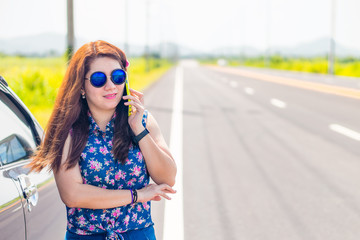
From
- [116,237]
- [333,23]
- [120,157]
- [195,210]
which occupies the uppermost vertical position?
[333,23]

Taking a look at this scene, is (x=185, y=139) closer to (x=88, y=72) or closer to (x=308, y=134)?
(x=308, y=134)

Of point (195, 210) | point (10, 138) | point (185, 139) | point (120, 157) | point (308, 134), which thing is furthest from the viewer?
point (308, 134)

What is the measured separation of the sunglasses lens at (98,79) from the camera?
240 cm

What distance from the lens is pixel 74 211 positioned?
97.3 inches

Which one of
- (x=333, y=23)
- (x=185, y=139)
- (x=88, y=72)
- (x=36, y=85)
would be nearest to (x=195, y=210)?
(x=88, y=72)

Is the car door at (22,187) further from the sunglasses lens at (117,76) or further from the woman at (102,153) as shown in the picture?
the sunglasses lens at (117,76)

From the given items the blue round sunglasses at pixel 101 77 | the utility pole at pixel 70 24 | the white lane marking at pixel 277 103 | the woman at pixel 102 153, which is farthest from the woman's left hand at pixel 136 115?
the white lane marking at pixel 277 103

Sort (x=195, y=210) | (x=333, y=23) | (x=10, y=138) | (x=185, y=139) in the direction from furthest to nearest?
(x=333, y=23) → (x=185, y=139) → (x=195, y=210) → (x=10, y=138)

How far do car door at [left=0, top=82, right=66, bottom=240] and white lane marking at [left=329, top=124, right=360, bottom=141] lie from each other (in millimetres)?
8688

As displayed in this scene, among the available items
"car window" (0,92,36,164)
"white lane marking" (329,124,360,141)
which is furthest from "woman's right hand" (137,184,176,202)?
"white lane marking" (329,124,360,141)

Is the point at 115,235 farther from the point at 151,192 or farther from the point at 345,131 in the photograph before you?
the point at 345,131

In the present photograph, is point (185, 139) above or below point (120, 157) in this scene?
below

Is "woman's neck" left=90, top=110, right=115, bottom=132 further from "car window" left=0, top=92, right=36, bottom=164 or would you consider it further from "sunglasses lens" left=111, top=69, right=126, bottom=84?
"car window" left=0, top=92, right=36, bottom=164

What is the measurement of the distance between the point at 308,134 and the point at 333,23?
3560cm
